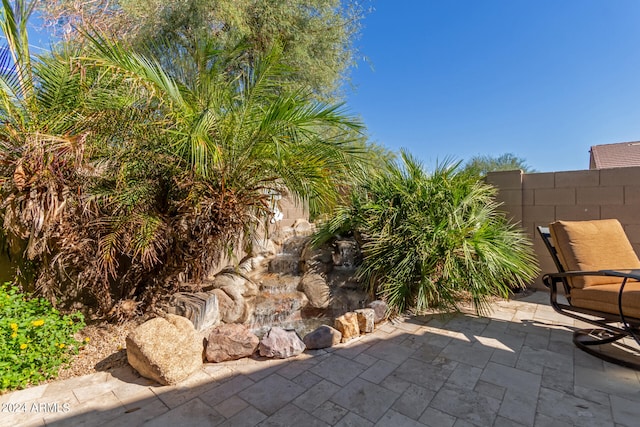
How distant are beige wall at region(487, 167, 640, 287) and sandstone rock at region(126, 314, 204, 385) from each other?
5034 mm

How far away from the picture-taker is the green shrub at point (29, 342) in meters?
2.18

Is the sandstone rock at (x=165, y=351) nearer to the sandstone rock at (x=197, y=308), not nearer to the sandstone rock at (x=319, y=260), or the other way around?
the sandstone rock at (x=197, y=308)

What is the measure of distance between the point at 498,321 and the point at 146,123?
14.6 feet

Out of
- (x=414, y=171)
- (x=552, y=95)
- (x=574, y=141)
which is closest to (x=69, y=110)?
(x=414, y=171)

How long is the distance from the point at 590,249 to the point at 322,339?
9.48 ft

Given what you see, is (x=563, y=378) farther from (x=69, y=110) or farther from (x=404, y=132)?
(x=404, y=132)

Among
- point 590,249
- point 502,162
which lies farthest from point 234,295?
point 502,162

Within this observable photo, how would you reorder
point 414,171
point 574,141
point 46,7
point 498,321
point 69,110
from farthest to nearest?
1. point 574,141
2. point 46,7
3. point 414,171
4. point 498,321
5. point 69,110

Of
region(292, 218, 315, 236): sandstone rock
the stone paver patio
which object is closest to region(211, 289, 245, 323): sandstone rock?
the stone paver patio

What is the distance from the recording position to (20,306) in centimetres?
253

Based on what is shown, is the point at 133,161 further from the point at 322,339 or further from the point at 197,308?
the point at 322,339

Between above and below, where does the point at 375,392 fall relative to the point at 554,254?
below

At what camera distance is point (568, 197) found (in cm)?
439

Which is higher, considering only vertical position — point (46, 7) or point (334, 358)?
point (46, 7)
